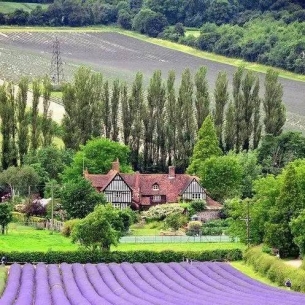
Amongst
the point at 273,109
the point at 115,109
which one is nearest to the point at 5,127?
the point at 115,109

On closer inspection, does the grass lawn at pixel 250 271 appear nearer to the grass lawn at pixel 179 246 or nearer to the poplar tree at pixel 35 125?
the grass lawn at pixel 179 246

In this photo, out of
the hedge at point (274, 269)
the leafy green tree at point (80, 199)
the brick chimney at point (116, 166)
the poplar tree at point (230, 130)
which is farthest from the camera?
the poplar tree at point (230, 130)

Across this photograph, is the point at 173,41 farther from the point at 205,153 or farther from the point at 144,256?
the point at 144,256

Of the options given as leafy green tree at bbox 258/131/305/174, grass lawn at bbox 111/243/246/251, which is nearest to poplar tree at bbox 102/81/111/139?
leafy green tree at bbox 258/131/305/174

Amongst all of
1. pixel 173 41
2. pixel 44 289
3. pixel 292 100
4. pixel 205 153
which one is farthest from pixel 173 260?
pixel 173 41

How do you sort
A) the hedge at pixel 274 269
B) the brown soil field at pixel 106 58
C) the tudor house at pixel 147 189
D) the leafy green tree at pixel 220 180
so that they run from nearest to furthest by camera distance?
the hedge at pixel 274 269 → the tudor house at pixel 147 189 → the leafy green tree at pixel 220 180 → the brown soil field at pixel 106 58

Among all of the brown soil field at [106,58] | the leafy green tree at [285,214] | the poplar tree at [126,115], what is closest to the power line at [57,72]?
the brown soil field at [106,58]

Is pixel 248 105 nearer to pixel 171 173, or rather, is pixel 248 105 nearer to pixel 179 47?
pixel 171 173
